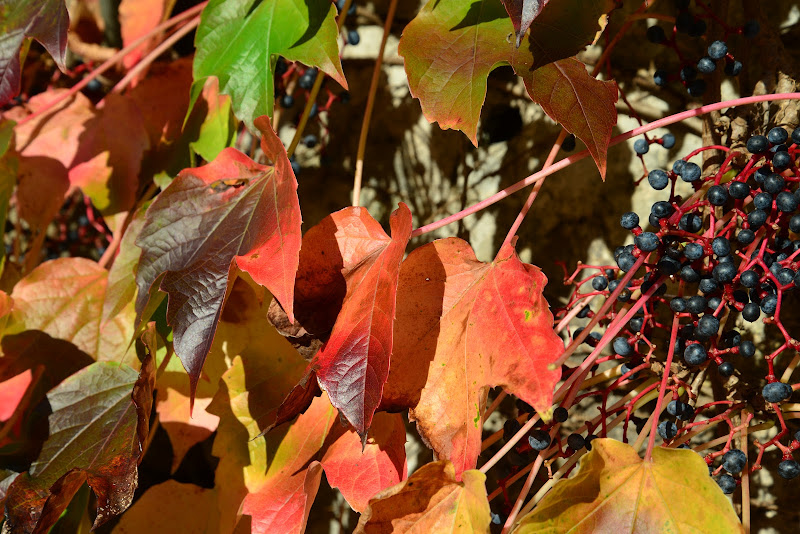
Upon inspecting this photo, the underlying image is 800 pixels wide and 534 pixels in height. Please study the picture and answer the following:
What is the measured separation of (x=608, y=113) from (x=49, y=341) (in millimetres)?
738

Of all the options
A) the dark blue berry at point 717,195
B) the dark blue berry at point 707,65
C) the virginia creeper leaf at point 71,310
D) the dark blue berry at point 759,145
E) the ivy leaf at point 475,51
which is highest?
the ivy leaf at point 475,51

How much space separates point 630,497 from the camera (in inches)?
22.3

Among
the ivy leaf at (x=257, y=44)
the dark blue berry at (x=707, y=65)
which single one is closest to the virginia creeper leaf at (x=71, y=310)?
the ivy leaf at (x=257, y=44)

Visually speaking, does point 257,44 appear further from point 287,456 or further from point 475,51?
point 287,456

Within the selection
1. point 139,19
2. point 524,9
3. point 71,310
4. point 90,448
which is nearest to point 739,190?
point 524,9

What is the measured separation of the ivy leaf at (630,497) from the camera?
1.77 feet

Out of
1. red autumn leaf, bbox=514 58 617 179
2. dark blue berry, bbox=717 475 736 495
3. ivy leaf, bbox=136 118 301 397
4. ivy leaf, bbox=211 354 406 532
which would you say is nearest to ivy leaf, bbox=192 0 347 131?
ivy leaf, bbox=136 118 301 397

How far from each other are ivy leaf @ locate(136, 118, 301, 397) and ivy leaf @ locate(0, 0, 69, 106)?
0.25 meters

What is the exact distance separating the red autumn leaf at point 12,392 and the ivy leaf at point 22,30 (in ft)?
1.15

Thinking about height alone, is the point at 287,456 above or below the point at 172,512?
above

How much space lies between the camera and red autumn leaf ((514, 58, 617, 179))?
1.89 ft

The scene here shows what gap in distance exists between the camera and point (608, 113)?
0.59 m

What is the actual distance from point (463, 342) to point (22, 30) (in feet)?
2.13

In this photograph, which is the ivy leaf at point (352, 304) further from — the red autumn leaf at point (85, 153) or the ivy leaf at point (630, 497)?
the red autumn leaf at point (85, 153)
